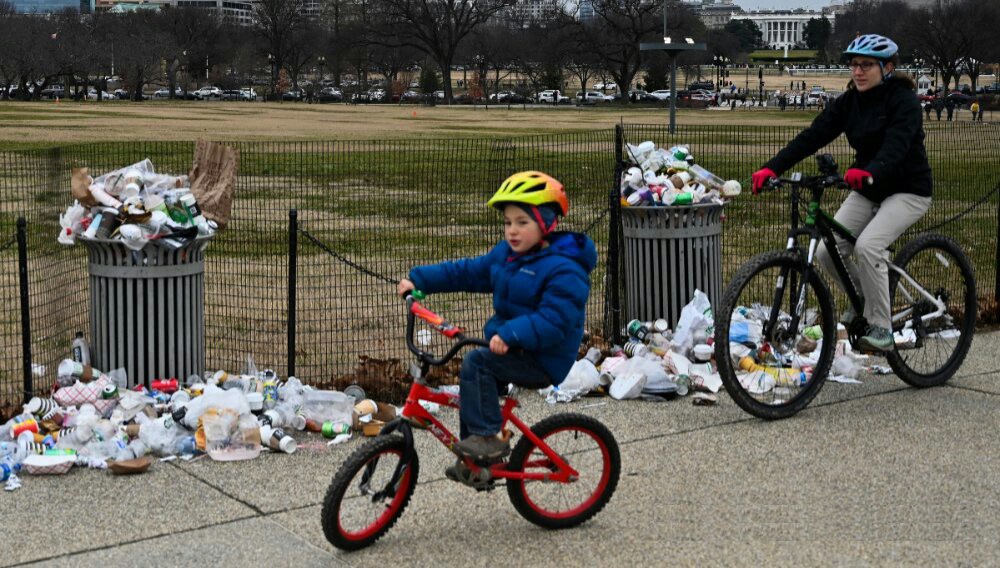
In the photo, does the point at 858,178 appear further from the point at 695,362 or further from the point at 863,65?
the point at 695,362

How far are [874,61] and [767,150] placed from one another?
69.8ft

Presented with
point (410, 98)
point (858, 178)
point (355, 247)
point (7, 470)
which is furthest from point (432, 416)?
point (410, 98)

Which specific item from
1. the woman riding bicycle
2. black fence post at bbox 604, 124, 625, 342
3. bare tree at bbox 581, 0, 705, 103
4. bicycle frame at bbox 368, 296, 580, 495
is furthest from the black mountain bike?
bare tree at bbox 581, 0, 705, 103

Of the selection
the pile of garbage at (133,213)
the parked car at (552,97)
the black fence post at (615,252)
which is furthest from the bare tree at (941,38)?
the pile of garbage at (133,213)

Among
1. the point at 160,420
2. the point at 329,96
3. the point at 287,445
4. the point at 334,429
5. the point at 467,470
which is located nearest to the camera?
the point at 467,470

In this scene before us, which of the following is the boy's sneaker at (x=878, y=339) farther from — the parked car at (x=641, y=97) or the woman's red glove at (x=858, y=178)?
the parked car at (x=641, y=97)

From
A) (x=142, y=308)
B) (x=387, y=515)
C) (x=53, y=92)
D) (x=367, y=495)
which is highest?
(x=53, y=92)

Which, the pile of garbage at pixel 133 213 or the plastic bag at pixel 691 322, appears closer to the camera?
the pile of garbage at pixel 133 213

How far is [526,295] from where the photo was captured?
5004 millimetres

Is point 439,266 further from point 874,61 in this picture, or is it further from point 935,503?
point 874,61

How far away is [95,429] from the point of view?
247 inches

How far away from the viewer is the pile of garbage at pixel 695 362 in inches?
281

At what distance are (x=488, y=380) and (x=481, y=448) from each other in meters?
0.25

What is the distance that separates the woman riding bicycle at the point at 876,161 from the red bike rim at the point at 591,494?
2314 mm
